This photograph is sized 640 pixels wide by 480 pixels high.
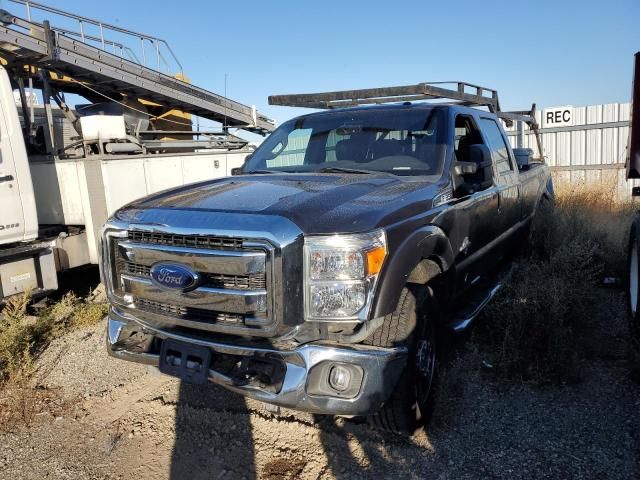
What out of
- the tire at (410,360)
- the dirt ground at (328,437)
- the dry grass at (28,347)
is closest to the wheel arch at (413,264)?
the tire at (410,360)

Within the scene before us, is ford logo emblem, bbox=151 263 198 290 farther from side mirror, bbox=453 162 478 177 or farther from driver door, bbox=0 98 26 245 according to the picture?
driver door, bbox=0 98 26 245

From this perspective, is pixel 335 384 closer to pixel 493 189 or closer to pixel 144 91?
pixel 493 189

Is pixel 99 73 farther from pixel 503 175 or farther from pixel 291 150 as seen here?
pixel 503 175

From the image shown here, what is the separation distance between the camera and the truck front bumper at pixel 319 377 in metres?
2.58

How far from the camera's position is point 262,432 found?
10.7 feet

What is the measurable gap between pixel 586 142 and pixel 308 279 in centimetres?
1272

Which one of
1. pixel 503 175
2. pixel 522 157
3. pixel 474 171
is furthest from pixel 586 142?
pixel 474 171

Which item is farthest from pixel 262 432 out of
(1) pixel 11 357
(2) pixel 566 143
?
(2) pixel 566 143

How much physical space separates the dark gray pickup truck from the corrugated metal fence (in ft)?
34.2

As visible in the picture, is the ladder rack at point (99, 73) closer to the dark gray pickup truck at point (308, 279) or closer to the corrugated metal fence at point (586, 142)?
the dark gray pickup truck at point (308, 279)

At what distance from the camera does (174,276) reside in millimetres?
2783

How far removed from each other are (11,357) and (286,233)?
3020 millimetres

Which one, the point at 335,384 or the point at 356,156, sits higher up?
the point at 356,156

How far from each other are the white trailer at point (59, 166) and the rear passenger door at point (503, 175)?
3.77m
